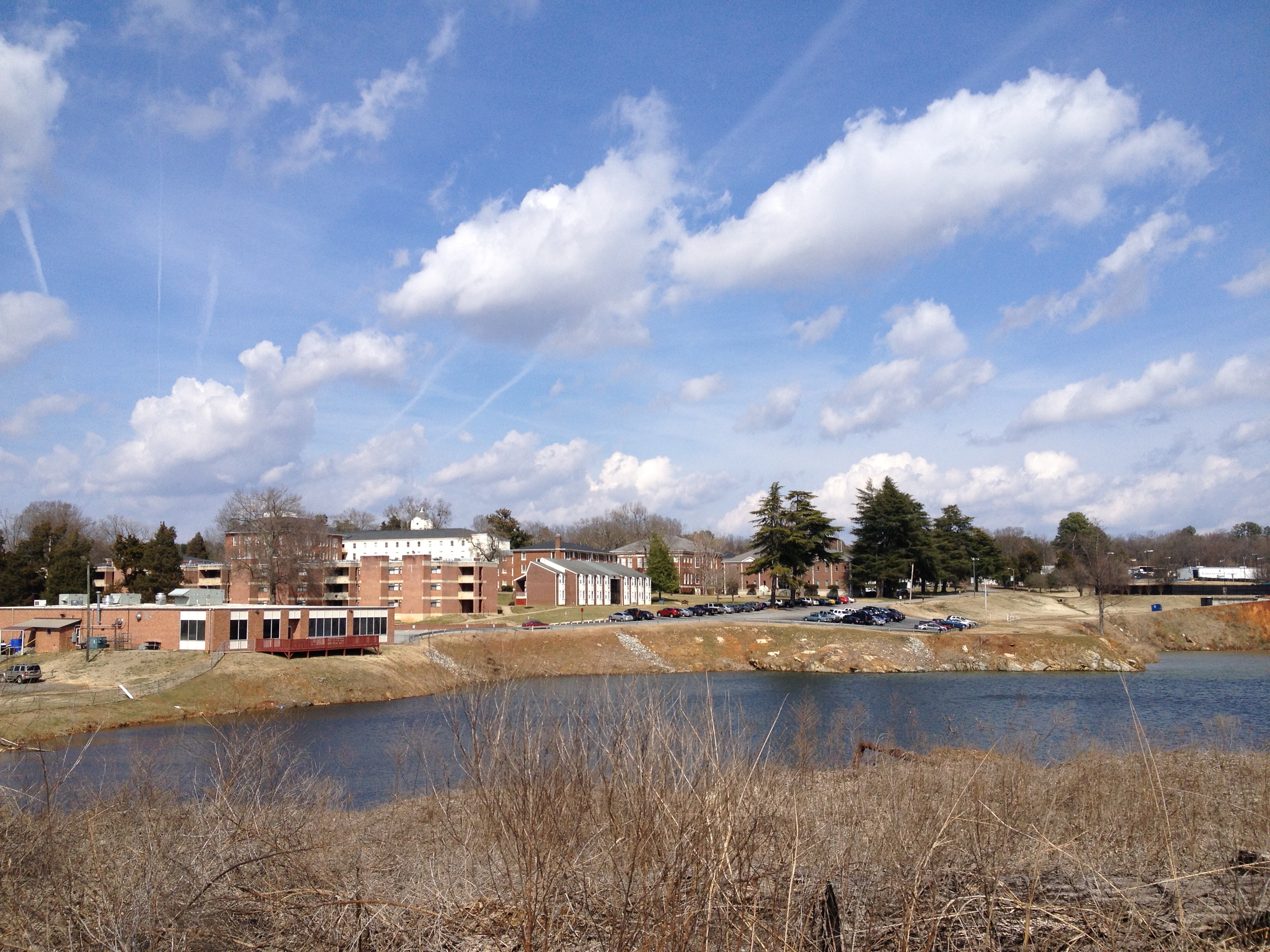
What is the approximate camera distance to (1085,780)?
1174 cm

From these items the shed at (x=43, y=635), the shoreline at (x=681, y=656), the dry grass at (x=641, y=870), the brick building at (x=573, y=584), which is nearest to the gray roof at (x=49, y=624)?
the shed at (x=43, y=635)

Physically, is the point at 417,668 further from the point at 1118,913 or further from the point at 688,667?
the point at 1118,913

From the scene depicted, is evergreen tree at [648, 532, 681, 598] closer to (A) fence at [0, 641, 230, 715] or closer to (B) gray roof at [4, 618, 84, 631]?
(A) fence at [0, 641, 230, 715]

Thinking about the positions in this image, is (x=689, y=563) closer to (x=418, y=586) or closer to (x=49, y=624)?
(x=418, y=586)

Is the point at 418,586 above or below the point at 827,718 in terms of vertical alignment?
above

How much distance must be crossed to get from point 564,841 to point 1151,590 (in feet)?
453

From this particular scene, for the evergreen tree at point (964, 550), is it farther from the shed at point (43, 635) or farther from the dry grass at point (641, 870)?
the dry grass at point (641, 870)

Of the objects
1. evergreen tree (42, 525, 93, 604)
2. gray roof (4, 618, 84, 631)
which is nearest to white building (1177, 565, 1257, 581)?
gray roof (4, 618, 84, 631)

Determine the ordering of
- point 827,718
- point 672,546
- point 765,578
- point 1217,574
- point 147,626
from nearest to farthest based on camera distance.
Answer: point 827,718 < point 147,626 < point 1217,574 < point 765,578 < point 672,546

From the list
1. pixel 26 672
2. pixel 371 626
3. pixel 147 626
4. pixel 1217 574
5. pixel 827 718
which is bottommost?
pixel 827 718

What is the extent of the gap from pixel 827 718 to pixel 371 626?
A: 4334cm

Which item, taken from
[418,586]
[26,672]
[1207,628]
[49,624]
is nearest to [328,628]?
[49,624]

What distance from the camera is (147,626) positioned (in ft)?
201

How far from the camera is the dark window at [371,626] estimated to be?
6744 centimetres
